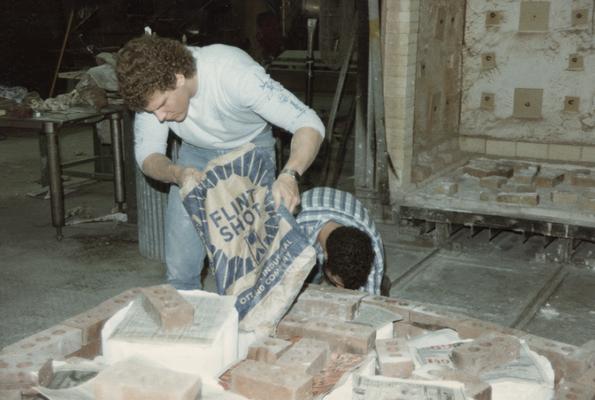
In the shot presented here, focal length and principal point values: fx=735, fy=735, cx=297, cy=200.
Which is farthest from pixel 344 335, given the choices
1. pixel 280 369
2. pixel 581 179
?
pixel 581 179

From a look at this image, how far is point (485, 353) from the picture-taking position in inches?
83.0

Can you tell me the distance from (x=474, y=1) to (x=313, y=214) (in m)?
4.06

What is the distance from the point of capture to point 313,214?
3500 millimetres

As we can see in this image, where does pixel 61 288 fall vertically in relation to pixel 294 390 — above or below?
below

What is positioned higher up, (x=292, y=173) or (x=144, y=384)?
(x=292, y=173)

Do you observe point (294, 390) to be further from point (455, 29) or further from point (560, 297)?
point (455, 29)

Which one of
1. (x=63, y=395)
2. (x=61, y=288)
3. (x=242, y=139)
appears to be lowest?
(x=61, y=288)

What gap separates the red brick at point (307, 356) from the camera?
2055 millimetres

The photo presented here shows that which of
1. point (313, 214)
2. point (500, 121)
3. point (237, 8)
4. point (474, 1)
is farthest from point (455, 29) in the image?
point (237, 8)

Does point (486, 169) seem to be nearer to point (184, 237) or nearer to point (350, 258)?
point (350, 258)

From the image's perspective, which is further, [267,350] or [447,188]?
[447,188]

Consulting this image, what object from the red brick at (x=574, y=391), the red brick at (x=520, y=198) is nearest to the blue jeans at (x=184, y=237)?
the red brick at (x=574, y=391)

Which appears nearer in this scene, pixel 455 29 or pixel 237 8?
pixel 455 29

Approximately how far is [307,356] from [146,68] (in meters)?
1.24
